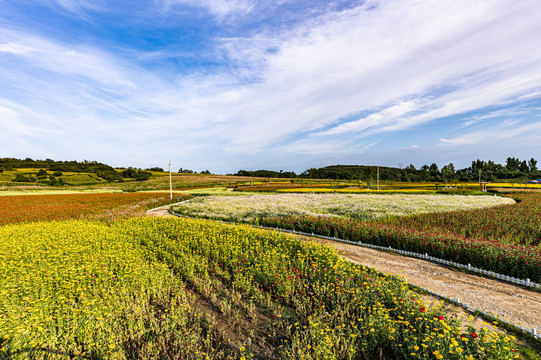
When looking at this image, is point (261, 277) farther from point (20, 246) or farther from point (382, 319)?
point (20, 246)

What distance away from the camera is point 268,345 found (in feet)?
16.2

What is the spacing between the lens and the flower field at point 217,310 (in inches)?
168

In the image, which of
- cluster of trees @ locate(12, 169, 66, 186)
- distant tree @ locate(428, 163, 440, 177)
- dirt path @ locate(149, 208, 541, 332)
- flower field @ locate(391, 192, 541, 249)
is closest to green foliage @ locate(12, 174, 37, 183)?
cluster of trees @ locate(12, 169, 66, 186)

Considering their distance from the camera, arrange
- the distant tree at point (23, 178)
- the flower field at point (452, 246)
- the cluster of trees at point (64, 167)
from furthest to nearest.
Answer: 1. the cluster of trees at point (64, 167)
2. the distant tree at point (23, 178)
3. the flower field at point (452, 246)

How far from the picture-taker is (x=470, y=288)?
7.57m

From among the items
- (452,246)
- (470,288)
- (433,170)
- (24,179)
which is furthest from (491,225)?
(433,170)

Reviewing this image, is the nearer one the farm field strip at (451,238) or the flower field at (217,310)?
the flower field at (217,310)

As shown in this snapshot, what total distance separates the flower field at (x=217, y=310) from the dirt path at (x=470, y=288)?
153 centimetres

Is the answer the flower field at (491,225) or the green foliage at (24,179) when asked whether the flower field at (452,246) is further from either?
the green foliage at (24,179)

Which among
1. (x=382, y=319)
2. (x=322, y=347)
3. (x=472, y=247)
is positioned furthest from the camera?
(x=472, y=247)

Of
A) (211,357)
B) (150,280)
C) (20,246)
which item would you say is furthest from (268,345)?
(20,246)

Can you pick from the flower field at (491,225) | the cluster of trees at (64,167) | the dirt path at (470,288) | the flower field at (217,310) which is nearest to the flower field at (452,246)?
the dirt path at (470,288)

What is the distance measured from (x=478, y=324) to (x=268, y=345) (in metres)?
4.95

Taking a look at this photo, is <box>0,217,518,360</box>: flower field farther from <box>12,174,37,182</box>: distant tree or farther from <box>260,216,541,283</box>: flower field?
<box>12,174,37,182</box>: distant tree
